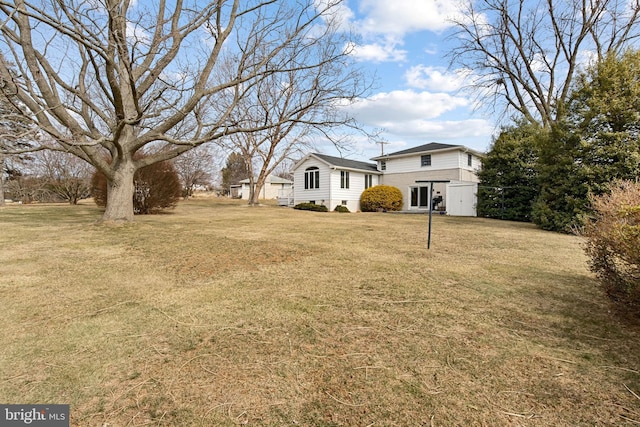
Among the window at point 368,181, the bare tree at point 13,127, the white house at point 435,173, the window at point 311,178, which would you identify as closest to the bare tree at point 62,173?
the bare tree at point 13,127

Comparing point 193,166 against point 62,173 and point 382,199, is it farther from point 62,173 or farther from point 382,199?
point 382,199

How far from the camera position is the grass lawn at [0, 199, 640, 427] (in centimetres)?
178

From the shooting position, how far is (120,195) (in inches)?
376

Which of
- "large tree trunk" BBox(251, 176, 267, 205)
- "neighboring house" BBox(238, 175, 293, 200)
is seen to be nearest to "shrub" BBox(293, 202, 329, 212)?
"large tree trunk" BBox(251, 176, 267, 205)

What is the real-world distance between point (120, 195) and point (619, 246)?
11254 millimetres

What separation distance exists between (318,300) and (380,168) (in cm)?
2294

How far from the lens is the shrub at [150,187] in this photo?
47.4 ft

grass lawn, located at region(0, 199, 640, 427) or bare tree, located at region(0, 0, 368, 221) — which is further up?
bare tree, located at region(0, 0, 368, 221)

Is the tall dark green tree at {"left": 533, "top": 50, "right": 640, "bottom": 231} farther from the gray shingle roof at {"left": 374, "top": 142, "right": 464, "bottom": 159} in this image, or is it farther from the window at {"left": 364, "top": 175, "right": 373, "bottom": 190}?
the window at {"left": 364, "top": 175, "right": 373, "bottom": 190}

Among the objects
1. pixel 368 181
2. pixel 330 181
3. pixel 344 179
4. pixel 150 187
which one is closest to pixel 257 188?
pixel 330 181

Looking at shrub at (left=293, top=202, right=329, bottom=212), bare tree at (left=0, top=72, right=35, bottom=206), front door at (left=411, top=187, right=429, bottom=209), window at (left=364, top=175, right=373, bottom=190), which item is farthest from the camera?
window at (left=364, top=175, right=373, bottom=190)

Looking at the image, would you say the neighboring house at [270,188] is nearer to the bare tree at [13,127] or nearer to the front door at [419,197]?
the front door at [419,197]

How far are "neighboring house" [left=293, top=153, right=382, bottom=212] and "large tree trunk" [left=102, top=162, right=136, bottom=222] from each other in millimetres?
13870

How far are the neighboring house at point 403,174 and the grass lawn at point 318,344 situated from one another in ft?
56.0
